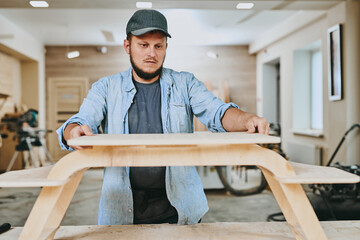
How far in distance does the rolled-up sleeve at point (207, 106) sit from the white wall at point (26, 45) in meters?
5.75

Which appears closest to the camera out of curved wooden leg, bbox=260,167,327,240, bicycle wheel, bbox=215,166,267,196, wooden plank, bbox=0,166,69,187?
wooden plank, bbox=0,166,69,187

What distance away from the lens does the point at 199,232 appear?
1.19 meters

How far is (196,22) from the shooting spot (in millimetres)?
6648

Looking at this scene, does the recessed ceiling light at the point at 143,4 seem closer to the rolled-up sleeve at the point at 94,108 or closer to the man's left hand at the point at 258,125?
the rolled-up sleeve at the point at 94,108

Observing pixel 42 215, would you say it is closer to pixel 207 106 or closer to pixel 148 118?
pixel 148 118

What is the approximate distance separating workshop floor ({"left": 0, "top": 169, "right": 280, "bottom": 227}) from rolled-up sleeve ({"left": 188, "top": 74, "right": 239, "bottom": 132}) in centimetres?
263

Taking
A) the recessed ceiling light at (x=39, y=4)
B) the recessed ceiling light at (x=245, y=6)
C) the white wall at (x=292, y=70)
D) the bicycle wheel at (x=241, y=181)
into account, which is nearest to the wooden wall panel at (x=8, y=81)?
the recessed ceiling light at (x=39, y=4)

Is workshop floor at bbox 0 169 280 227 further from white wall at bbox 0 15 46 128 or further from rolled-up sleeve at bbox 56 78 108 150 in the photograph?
white wall at bbox 0 15 46 128

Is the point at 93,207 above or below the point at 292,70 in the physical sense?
below

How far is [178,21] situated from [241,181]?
3.40m

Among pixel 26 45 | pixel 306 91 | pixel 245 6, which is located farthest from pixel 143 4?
pixel 26 45

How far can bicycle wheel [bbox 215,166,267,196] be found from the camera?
17.3 ft

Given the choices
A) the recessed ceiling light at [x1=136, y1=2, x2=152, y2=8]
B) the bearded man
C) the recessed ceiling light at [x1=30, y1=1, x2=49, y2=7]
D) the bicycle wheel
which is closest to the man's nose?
the bearded man

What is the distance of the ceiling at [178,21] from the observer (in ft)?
15.1
